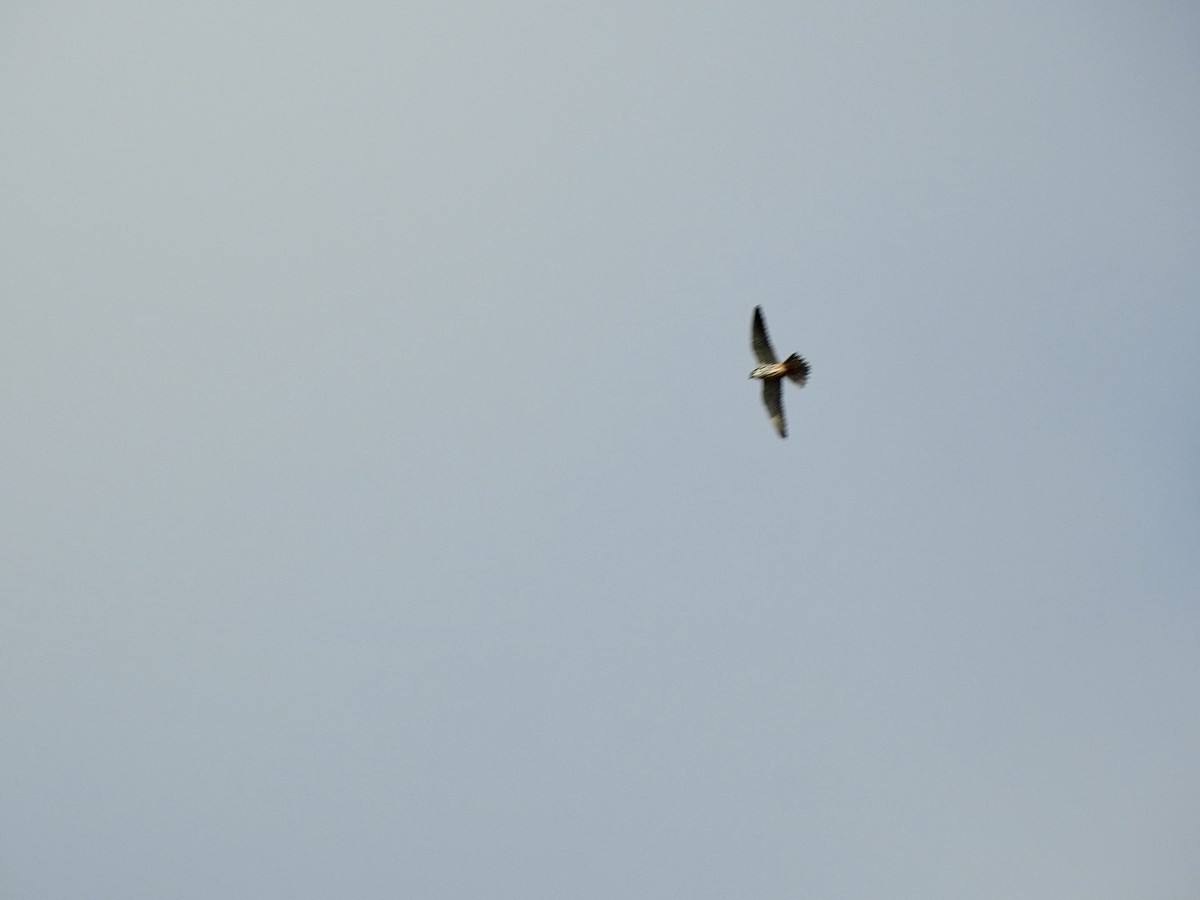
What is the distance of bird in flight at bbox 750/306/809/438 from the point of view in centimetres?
1867

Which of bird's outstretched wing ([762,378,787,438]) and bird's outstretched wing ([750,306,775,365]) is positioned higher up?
bird's outstretched wing ([750,306,775,365])

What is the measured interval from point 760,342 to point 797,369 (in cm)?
91

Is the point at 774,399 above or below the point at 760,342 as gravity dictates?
below

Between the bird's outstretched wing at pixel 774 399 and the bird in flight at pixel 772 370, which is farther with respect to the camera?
the bird's outstretched wing at pixel 774 399

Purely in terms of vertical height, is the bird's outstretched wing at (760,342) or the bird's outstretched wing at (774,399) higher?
the bird's outstretched wing at (760,342)

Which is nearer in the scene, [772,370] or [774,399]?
[772,370]

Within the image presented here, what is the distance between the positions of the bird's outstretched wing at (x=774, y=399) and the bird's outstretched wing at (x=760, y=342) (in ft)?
1.30

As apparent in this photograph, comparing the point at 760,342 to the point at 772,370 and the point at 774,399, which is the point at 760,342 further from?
the point at 774,399

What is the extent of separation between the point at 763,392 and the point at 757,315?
1.53m

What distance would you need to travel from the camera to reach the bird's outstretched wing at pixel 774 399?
19344mm

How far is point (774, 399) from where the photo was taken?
19641 mm

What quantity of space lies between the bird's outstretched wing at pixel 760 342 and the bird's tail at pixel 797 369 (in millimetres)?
581

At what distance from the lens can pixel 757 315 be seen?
18.7 m

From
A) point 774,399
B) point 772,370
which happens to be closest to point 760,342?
point 772,370
